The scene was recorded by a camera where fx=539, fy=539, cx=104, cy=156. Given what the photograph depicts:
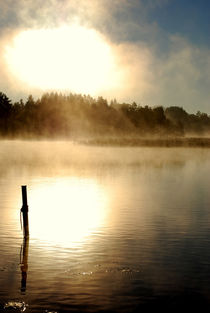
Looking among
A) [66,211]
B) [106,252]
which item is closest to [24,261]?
[106,252]

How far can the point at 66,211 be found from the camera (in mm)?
47219

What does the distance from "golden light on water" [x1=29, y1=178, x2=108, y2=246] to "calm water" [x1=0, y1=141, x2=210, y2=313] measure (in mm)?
68

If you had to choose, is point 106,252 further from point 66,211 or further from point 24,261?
point 66,211

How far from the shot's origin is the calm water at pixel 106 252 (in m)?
21.2

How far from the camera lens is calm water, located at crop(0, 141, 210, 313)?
2120 centimetres

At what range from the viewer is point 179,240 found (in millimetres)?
32625

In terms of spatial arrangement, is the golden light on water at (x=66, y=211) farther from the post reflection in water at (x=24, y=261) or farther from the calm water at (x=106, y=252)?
the post reflection in water at (x=24, y=261)

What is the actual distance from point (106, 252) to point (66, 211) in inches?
717

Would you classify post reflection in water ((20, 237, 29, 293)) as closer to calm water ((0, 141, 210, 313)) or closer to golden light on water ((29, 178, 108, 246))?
calm water ((0, 141, 210, 313))

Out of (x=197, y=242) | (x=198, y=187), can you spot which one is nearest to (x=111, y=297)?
(x=197, y=242)

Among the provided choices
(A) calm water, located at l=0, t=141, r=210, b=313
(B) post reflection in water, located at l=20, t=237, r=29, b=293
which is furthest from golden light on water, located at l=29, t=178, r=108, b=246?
(B) post reflection in water, located at l=20, t=237, r=29, b=293

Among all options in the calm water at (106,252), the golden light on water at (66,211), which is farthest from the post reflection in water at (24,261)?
the golden light on water at (66,211)

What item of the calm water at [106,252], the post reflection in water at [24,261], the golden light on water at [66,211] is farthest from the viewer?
the golden light on water at [66,211]

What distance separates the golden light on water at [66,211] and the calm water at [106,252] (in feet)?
0.22
